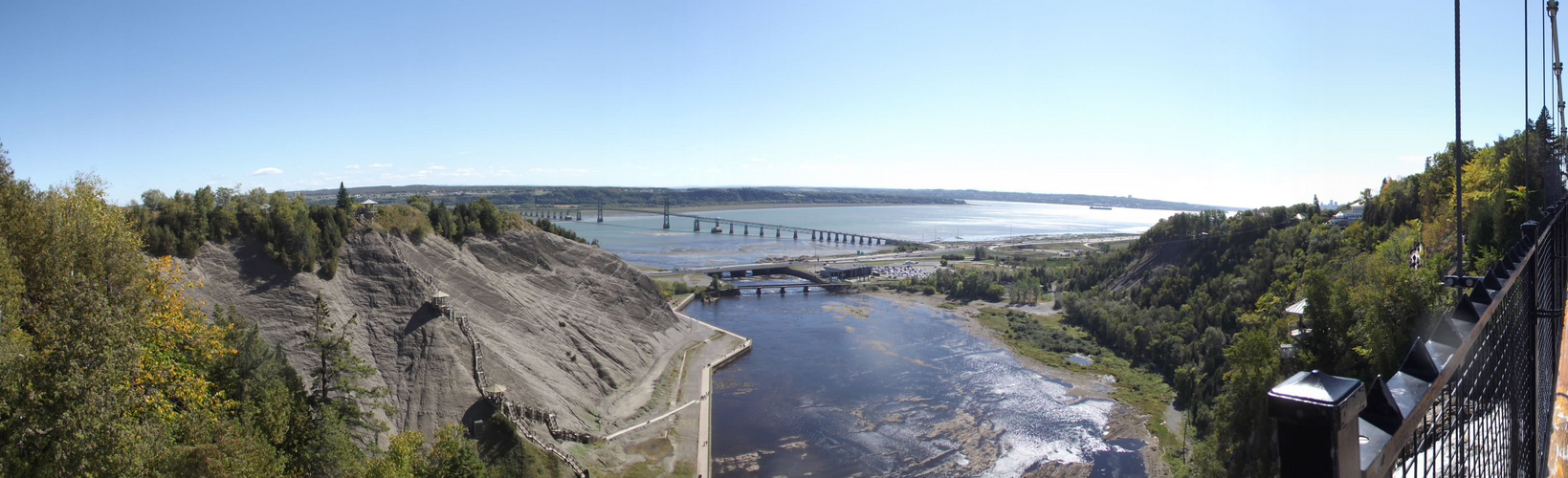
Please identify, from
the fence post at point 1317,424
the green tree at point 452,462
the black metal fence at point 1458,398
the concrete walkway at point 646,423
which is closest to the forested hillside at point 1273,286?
the black metal fence at point 1458,398

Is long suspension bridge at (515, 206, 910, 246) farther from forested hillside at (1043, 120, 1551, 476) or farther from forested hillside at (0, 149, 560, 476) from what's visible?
forested hillside at (0, 149, 560, 476)

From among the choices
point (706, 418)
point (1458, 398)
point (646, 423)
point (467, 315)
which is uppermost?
point (1458, 398)

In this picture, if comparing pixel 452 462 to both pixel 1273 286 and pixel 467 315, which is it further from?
pixel 1273 286

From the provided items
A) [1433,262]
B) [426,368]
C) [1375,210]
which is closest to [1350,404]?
[1433,262]

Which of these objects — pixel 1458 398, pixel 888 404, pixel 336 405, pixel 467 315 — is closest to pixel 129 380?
pixel 336 405

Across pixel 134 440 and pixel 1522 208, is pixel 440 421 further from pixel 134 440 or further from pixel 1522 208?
pixel 1522 208

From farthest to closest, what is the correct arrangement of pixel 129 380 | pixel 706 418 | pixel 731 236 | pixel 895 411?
pixel 731 236 < pixel 895 411 < pixel 706 418 < pixel 129 380
